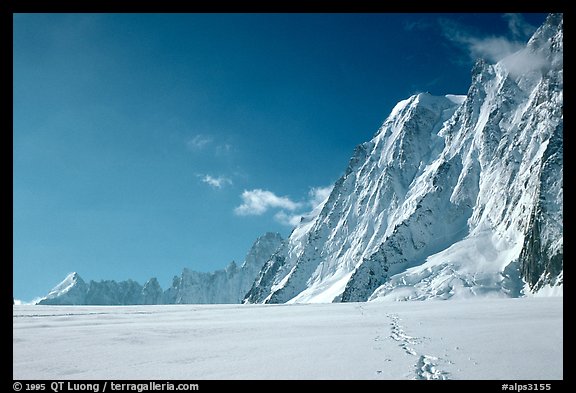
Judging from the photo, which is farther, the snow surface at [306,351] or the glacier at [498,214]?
the glacier at [498,214]

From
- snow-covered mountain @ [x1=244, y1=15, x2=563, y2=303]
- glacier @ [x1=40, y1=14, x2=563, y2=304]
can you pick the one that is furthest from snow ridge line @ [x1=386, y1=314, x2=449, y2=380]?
snow-covered mountain @ [x1=244, y1=15, x2=563, y2=303]

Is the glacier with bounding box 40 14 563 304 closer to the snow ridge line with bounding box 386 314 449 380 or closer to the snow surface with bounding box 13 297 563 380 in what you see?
the snow surface with bounding box 13 297 563 380

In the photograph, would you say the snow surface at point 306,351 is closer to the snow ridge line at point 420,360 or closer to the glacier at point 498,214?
the snow ridge line at point 420,360

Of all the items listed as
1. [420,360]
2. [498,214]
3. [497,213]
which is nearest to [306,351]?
[420,360]

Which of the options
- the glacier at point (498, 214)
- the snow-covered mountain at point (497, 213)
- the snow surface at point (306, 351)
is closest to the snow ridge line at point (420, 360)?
the snow surface at point (306, 351)

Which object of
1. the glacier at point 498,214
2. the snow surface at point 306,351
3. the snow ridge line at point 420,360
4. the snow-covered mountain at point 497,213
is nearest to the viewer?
the snow ridge line at point 420,360

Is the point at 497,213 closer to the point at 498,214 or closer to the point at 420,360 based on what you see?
the point at 498,214

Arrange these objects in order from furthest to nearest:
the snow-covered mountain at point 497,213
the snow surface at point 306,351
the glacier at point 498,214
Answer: the snow-covered mountain at point 497,213
the glacier at point 498,214
the snow surface at point 306,351

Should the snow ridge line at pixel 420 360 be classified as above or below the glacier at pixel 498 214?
below
